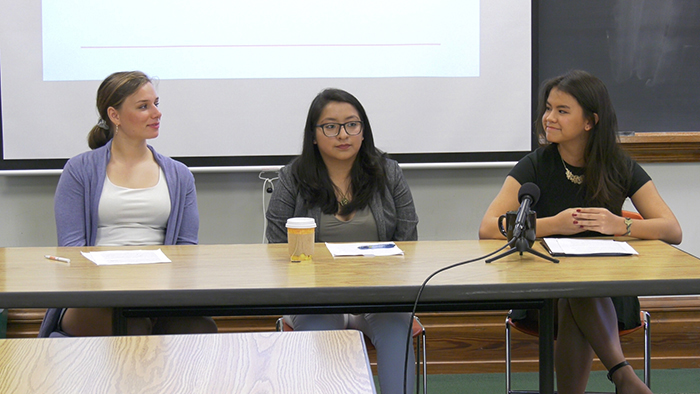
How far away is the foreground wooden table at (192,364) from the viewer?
822 mm

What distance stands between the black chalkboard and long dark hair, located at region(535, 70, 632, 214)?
71cm

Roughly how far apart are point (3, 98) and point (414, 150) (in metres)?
1.79

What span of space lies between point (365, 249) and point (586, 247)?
24.2 inches

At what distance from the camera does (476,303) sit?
171 centimetres

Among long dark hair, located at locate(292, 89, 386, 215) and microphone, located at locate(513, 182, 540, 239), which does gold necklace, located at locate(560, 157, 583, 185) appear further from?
long dark hair, located at locate(292, 89, 386, 215)

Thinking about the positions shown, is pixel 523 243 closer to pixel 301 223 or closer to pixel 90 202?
pixel 301 223

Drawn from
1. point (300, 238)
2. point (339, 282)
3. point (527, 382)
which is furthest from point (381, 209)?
point (527, 382)

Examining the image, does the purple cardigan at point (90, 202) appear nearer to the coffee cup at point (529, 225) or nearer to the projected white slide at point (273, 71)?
the projected white slide at point (273, 71)

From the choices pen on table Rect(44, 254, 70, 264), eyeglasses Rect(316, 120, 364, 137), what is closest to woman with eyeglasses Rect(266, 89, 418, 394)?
eyeglasses Rect(316, 120, 364, 137)

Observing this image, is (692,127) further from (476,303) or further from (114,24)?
(114,24)

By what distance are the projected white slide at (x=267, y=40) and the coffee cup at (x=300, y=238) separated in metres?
1.33

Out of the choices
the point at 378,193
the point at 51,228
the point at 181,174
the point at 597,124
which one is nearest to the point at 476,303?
the point at 378,193

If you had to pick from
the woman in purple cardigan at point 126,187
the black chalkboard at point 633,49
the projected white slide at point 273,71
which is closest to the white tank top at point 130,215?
the woman in purple cardigan at point 126,187

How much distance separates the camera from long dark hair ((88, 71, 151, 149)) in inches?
95.4
